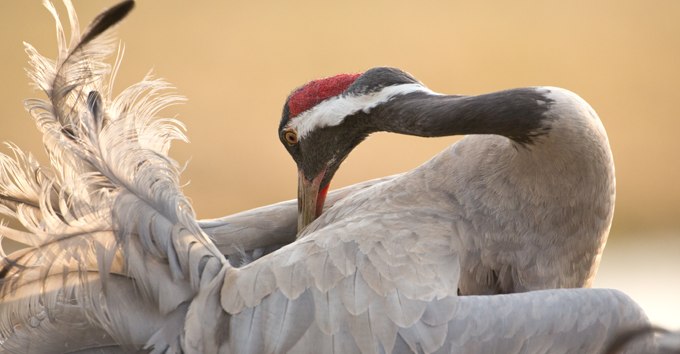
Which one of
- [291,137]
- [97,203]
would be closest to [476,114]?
[291,137]

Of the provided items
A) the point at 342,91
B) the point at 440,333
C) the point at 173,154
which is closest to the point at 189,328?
the point at 440,333

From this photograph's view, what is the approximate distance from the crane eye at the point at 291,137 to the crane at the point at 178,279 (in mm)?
311

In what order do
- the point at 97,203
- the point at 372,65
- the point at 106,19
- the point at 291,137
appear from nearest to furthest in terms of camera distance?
the point at 97,203 < the point at 106,19 < the point at 291,137 < the point at 372,65

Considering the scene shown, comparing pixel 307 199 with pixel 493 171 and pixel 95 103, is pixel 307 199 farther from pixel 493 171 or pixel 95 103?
pixel 95 103

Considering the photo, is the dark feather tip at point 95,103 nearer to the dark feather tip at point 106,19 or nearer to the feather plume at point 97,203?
the feather plume at point 97,203

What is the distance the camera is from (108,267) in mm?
3162

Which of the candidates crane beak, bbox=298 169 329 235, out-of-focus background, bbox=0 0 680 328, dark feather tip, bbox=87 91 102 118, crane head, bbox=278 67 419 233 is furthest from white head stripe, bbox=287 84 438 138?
out-of-focus background, bbox=0 0 680 328

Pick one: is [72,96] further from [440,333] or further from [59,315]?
[440,333]

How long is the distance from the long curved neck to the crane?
276mm

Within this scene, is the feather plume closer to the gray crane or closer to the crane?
the crane

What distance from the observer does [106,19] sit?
3.43m

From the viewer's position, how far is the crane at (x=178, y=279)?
301 cm

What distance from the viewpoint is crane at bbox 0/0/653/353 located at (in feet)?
9.87

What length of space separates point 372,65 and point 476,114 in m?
5.40
